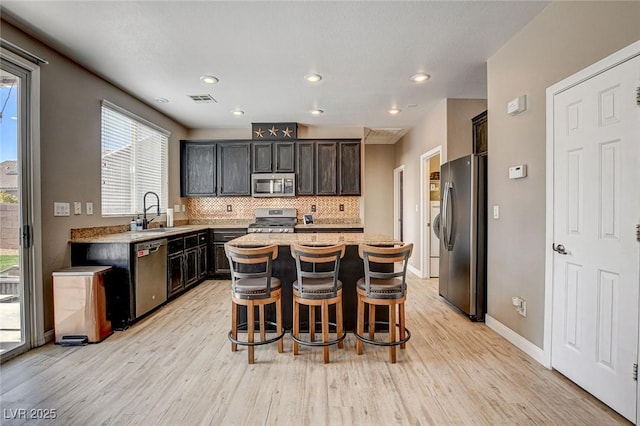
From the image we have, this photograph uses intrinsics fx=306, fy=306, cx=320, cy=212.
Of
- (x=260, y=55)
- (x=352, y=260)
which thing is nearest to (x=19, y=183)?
(x=260, y=55)

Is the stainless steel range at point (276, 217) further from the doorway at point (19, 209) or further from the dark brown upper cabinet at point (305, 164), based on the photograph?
the doorway at point (19, 209)

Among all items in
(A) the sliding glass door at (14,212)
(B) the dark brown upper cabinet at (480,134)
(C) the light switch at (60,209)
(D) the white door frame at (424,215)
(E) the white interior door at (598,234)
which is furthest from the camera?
(D) the white door frame at (424,215)

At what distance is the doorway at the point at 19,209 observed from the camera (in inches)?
99.3

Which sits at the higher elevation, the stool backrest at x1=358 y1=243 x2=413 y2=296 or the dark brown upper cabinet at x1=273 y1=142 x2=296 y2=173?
the dark brown upper cabinet at x1=273 y1=142 x2=296 y2=173

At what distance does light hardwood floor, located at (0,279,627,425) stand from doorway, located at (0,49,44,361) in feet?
0.84

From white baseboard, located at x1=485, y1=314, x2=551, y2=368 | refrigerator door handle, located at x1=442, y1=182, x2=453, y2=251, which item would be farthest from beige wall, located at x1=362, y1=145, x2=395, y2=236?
white baseboard, located at x1=485, y1=314, x2=551, y2=368

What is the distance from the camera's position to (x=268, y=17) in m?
2.41

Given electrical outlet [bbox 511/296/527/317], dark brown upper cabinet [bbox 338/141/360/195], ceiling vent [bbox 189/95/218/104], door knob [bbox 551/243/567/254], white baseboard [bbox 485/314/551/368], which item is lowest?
white baseboard [bbox 485/314/551/368]

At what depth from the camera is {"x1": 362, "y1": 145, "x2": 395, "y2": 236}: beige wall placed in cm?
759

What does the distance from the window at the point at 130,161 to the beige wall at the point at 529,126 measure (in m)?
4.37

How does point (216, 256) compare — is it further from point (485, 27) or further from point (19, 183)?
point (485, 27)

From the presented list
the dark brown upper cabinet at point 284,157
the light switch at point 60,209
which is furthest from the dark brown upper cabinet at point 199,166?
the light switch at point 60,209

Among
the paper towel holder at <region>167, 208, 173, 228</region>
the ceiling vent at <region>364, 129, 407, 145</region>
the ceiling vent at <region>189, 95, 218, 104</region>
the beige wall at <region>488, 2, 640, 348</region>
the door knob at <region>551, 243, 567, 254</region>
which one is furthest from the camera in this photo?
the ceiling vent at <region>364, 129, 407, 145</region>

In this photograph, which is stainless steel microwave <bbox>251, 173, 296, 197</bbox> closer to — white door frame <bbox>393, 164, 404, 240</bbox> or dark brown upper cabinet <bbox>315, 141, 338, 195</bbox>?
dark brown upper cabinet <bbox>315, 141, 338, 195</bbox>
